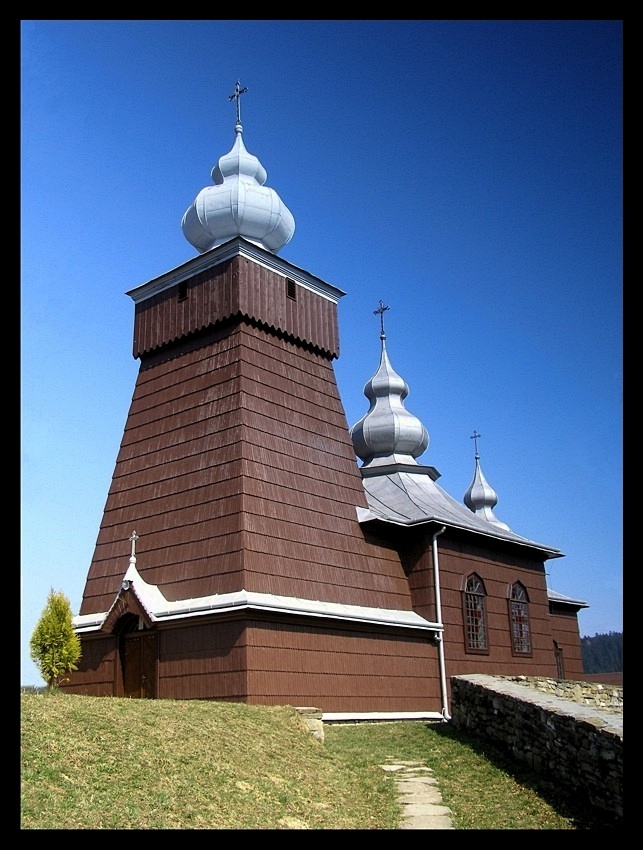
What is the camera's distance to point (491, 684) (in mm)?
16156

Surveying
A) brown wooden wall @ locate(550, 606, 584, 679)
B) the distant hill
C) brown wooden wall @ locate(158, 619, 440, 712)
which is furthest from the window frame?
the distant hill

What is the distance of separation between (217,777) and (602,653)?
463ft

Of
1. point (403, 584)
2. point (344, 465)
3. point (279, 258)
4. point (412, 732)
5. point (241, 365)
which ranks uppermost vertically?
point (279, 258)

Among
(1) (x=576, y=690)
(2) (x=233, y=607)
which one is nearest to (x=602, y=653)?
(1) (x=576, y=690)

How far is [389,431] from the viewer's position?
30.7m

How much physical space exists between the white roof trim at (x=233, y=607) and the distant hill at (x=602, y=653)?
370 ft

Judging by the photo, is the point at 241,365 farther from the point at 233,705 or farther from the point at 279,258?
the point at 233,705

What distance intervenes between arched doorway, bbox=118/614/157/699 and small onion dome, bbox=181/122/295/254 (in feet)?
33.1

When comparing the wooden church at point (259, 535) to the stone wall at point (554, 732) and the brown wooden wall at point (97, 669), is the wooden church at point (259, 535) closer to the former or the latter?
the brown wooden wall at point (97, 669)

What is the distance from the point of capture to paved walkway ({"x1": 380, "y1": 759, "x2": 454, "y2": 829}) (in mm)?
10250

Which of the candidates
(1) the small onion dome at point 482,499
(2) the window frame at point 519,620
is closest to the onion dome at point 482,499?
(1) the small onion dome at point 482,499

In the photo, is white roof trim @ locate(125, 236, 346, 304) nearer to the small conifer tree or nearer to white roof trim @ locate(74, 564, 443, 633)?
white roof trim @ locate(74, 564, 443, 633)
